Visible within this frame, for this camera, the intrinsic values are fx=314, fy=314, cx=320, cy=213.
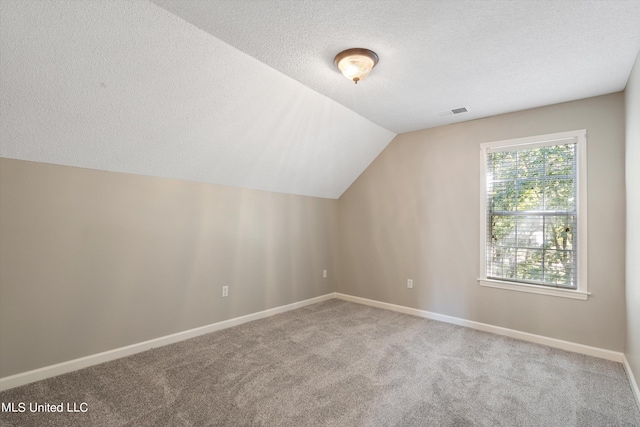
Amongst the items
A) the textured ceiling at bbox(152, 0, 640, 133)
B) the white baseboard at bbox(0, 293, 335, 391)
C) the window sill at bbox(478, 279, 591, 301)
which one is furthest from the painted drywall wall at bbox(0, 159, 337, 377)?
the window sill at bbox(478, 279, 591, 301)

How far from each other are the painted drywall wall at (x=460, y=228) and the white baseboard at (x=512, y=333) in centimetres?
5

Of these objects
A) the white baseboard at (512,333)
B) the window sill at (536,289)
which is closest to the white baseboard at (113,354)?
the white baseboard at (512,333)

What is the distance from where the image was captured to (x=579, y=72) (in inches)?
99.6

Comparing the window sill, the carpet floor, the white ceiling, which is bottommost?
the carpet floor

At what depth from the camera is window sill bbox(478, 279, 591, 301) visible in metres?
3.02

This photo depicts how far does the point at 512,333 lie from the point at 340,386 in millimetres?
2179

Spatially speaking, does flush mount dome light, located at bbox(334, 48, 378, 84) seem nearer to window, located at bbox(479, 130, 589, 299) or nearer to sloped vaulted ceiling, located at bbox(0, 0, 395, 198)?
sloped vaulted ceiling, located at bbox(0, 0, 395, 198)

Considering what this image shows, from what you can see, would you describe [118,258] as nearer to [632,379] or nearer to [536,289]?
[536,289]

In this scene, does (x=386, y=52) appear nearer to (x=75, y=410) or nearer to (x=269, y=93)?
(x=269, y=93)

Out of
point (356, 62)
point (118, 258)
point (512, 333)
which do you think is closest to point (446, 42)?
point (356, 62)

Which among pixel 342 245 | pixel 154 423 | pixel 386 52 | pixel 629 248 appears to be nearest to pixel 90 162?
pixel 154 423

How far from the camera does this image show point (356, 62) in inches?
90.6

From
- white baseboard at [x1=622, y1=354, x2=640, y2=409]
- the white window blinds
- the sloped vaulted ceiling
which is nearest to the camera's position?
the sloped vaulted ceiling

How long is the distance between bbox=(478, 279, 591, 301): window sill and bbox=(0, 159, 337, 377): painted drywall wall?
254 cm
